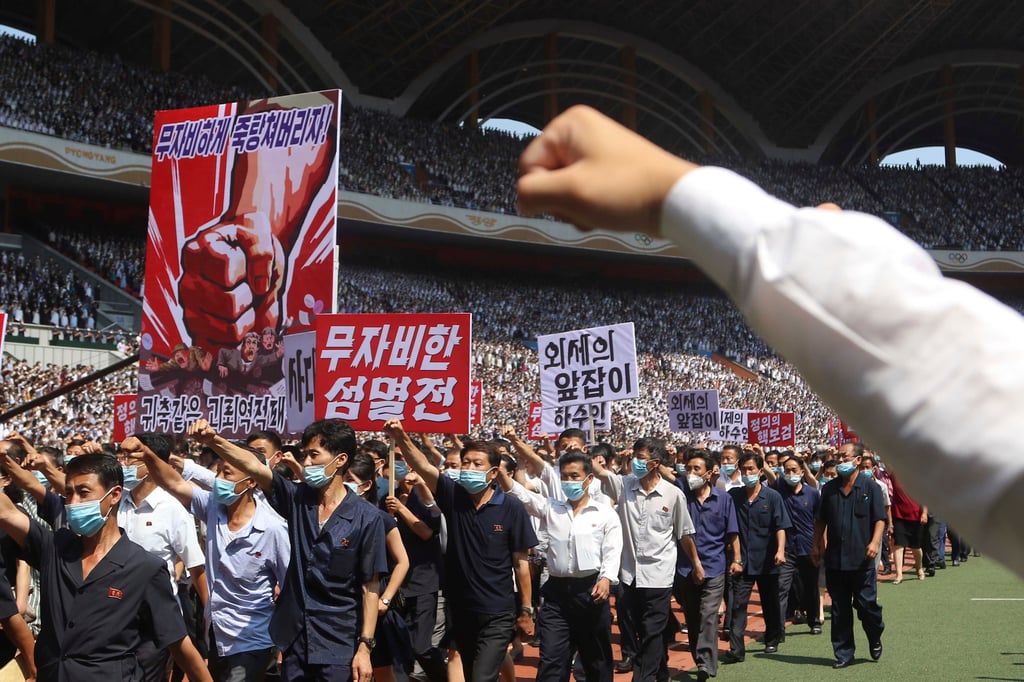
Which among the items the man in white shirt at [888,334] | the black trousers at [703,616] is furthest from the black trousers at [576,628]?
the man in white shirt at [888,334]

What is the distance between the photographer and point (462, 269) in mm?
43750

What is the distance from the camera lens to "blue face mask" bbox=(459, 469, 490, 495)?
262 inches

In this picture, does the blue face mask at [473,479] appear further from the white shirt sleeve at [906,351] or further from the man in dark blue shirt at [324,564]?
the white shirt sleeve at [906,351]

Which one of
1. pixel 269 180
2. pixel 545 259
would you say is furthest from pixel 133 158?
pixel 269 180

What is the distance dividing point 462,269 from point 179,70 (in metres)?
14.1

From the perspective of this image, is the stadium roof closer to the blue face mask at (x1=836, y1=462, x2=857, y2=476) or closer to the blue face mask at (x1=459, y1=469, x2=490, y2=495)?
the blue face mask at (x1=836, y1=462, x2=857, y2=476)

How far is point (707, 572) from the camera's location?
30.4 ft

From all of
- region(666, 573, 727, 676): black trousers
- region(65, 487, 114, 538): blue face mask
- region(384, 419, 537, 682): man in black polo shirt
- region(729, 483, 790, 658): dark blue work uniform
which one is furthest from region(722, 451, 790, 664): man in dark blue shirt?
region(65, 487, 114, 538): blue face mask

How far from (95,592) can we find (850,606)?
22.7 feet

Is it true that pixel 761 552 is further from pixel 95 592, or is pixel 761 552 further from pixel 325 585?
pixel 95 592

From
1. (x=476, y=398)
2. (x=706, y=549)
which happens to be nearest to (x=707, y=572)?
(x=706, y=549)

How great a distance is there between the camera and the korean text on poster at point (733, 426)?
20.0 metres

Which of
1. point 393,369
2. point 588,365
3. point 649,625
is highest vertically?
point 588,365

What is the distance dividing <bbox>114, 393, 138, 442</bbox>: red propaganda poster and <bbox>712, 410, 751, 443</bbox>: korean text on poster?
11.6 m
